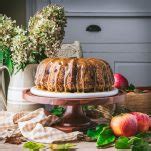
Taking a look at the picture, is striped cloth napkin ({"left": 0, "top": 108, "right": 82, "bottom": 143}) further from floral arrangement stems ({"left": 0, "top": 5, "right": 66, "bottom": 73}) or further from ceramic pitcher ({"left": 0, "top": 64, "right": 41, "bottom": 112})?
floral arrangement stems ({"left": 0, "top": 5, "right": 66, "bottom": 73})

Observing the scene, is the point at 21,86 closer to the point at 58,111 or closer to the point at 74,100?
the point at 58,111

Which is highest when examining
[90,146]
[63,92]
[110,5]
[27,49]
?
[110,5]

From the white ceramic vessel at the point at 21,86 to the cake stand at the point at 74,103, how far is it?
8 centimetres

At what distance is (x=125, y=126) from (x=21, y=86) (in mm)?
413

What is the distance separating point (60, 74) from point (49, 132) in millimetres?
170

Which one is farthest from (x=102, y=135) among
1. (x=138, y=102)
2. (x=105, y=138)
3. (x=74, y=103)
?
(x=138, y=102)

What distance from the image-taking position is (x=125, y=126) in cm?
136

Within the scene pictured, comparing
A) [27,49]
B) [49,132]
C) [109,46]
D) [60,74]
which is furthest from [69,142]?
[109,46]

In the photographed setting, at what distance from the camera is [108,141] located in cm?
134

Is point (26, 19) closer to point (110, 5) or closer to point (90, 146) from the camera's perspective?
point (110, 5)

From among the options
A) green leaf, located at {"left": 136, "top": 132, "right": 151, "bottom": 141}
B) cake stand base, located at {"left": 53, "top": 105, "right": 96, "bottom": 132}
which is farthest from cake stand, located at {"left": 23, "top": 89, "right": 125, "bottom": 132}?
green leaf, located at {"left": 136, "top": 132, "right": 151, "bottom": 141}

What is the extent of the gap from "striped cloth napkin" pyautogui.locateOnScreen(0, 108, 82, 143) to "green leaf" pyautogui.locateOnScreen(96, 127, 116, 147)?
0.26ft

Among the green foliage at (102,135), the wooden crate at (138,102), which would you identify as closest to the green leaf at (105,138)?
the green foliage at (102,135)

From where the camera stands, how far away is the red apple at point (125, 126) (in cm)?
136
